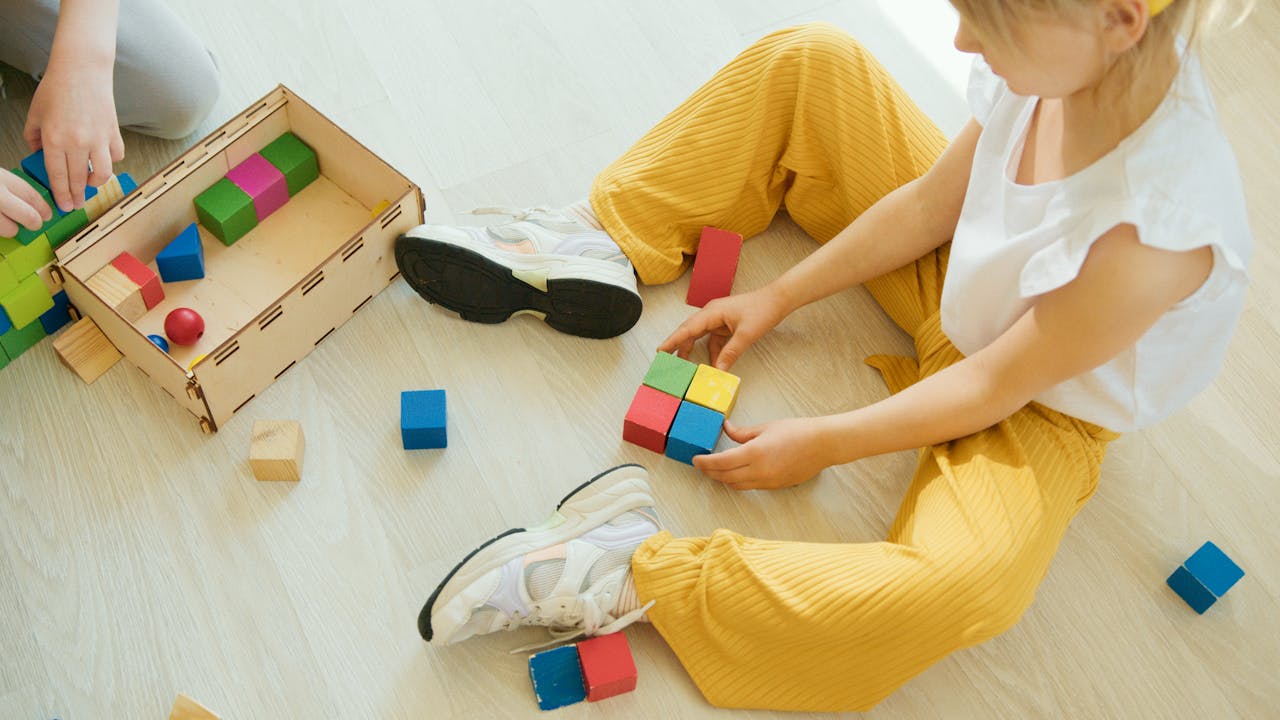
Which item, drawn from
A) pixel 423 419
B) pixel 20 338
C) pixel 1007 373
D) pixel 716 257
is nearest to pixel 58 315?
pixel 20 338

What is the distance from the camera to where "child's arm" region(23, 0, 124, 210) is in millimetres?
1183

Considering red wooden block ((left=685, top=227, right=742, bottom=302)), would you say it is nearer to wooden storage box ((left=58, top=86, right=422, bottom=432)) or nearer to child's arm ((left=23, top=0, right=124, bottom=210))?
wooden storage box ((left=58, top=86, right=422, bottom=432))

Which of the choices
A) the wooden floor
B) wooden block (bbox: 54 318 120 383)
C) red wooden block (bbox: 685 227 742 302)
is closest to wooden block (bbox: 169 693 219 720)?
the wooden floor

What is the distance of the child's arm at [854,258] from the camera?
1.24 metres

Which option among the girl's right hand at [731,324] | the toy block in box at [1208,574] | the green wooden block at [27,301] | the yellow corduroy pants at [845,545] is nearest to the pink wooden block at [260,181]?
the green wooden block at [27,301]

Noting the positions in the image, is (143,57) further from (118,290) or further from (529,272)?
(529,272)

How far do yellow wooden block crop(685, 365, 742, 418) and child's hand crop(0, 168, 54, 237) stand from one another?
2.40ft

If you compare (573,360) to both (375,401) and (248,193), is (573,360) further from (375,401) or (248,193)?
(248,193)

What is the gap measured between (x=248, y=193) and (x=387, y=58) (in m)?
0.36

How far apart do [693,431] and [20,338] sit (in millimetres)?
779

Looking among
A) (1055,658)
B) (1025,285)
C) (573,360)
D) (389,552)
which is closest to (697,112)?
(573,360)

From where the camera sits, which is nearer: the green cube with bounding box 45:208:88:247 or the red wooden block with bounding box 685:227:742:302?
the green cube with bounding box 45:208:88:247

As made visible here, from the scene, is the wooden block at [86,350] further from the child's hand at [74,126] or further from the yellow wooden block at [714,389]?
the yellow wooden block at [714,389]

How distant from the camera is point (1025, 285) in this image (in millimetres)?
1000
